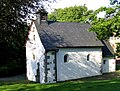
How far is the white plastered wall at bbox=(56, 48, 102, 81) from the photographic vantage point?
33.6 metres

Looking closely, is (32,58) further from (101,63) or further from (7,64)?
(101,63)

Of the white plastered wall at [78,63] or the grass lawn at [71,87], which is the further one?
the white plastered wall at [78,63]

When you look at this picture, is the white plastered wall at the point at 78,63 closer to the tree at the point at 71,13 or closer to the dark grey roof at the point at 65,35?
the dark grey roof at the point at 65,35

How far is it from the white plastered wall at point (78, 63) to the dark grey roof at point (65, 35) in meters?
0.91

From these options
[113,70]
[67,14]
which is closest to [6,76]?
[113,70]

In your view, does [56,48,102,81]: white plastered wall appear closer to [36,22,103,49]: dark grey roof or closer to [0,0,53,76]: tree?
[36,22,103,49]: dark grey roof

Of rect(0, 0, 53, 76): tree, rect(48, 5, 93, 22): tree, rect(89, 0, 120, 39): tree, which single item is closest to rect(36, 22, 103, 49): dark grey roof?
rect(89, 0, 120, 39): tree

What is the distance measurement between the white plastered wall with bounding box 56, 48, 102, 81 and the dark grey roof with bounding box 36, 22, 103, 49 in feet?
2.99

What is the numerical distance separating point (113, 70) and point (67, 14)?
28.3 m

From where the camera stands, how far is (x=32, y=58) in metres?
36.3

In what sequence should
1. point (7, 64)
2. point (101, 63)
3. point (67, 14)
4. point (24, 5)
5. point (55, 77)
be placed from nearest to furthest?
point (24, 5) → point (55, 77) → point (101, 63) → point (7, 64) → point (67, 14)

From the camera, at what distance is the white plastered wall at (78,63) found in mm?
33594

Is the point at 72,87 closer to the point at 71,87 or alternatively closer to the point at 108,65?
the point at 71,87

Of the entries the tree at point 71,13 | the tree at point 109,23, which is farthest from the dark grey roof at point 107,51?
the tree at point 71,13
